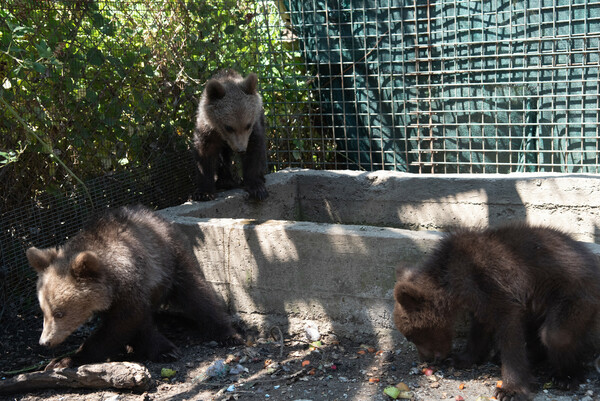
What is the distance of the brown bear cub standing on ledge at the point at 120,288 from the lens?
507cm

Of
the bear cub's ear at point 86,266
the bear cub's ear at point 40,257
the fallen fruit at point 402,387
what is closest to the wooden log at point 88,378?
the bear cub's ear at point 86,266

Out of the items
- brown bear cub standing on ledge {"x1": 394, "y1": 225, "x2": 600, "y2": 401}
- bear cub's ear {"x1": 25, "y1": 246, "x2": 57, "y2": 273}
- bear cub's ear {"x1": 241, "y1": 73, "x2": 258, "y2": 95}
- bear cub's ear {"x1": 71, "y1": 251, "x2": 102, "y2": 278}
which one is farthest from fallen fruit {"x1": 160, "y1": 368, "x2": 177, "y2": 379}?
bear cub's ear {"x1": 241, "y1": 73, "x2": 258, "y2": 95}

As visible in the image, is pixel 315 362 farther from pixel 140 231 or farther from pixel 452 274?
pixel 140 231

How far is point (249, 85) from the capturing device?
7.63 meters

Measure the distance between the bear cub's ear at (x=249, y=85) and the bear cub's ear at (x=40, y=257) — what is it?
323cm

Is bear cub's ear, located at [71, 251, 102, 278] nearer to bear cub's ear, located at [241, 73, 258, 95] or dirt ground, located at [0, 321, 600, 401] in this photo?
dirt ground, located at [0, 321, 600, 401]

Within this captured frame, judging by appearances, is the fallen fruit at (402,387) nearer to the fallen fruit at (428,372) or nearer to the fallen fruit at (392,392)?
the fallen fruit at (392,392)

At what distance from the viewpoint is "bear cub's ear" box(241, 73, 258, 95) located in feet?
24.9

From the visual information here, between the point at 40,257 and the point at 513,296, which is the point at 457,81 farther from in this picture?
the point at 40,257

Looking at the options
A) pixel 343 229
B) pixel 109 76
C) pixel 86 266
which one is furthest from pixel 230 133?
pixel 86 266

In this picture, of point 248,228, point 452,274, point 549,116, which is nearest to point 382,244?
point 452,274

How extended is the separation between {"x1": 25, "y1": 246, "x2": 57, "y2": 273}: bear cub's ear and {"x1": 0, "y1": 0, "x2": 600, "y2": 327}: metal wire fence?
3.25 ft

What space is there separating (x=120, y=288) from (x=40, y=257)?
65 centimetres

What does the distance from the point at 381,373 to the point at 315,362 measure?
1.83 feet
